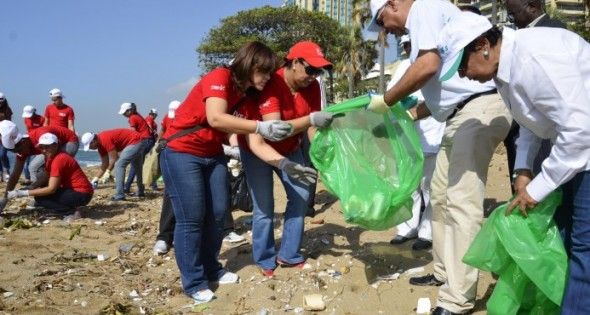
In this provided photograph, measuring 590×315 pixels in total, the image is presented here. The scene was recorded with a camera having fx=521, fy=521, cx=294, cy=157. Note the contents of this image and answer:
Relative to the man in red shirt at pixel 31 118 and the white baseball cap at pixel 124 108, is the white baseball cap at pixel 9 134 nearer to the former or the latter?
the white baseball cap at pixel 124 108

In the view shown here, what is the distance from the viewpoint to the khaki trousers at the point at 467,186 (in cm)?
261

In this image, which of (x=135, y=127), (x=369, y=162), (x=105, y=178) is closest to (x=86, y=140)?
(x=135, y=127)

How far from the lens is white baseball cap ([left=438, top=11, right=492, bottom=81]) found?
75.0 inches

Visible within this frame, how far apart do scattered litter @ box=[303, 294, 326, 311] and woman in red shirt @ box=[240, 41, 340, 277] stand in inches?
19.6

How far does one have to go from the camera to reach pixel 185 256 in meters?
3.24

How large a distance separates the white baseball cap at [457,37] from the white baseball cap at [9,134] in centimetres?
538

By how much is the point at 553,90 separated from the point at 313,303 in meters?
1.86

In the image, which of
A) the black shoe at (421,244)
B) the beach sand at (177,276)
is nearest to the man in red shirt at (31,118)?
the beach sand at (177,276)

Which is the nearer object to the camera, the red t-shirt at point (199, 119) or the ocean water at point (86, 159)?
the red t-shirt at point (199, 119)

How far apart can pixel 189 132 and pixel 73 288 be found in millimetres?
1436

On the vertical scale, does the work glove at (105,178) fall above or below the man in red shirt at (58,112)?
below

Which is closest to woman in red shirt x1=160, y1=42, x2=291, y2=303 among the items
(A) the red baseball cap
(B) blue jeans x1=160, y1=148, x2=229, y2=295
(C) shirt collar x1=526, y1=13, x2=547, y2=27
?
(B) blue jeans x1=160, y1=148, x2=229, y2=295

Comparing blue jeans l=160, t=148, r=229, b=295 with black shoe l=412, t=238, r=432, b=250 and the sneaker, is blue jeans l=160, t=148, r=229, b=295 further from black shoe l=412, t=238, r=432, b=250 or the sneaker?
black shoe l=412, t=238, r=432, b=250

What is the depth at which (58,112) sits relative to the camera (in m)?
8.88
